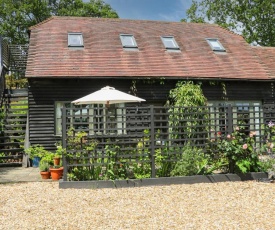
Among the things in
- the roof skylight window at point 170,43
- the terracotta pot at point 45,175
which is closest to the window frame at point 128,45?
the roof skylight window at point 170,43

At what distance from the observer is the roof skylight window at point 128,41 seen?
49.5 feet

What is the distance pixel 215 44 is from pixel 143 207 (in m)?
12.4

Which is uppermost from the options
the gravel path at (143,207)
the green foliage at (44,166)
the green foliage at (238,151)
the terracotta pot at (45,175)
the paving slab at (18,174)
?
the green foliage at (238,151)

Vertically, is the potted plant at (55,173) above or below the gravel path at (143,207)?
above

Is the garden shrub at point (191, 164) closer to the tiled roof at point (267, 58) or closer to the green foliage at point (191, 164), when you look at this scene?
the green foliage at point (191, 164)

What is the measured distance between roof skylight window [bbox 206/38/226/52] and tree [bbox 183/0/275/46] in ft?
46.8

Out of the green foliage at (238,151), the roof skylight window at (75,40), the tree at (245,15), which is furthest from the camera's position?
the tree at (245,15)

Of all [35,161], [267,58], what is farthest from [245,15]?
[35,161]

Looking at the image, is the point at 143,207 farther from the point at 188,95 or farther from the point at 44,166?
the point at 188,95

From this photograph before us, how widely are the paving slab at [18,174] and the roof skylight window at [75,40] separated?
578cm

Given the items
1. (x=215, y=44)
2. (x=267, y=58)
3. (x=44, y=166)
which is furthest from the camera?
(x=267, y=58)

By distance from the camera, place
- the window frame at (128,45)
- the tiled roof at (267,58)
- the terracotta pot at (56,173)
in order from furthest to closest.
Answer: the tiled roof at (267,58) < the window frame at (128,45) < the terracotta pot at (56,173)

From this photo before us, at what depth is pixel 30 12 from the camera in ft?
113

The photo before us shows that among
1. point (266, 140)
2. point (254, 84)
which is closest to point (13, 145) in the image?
point (266, 140)
